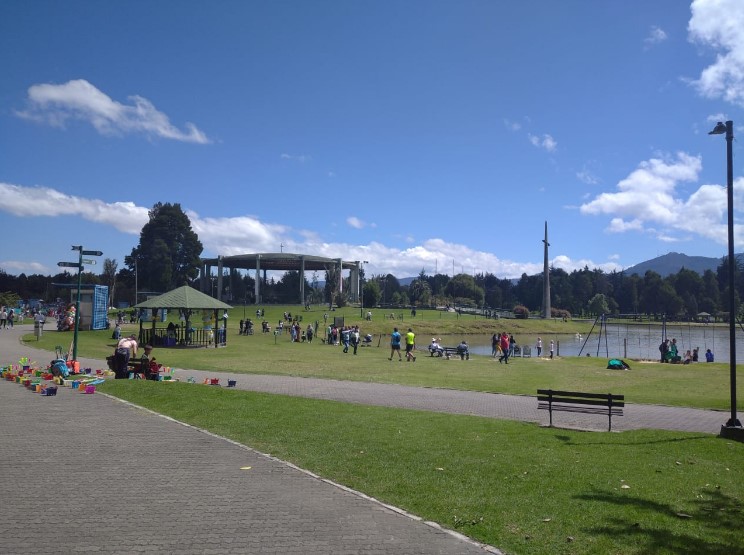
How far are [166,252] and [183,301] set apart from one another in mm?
63896

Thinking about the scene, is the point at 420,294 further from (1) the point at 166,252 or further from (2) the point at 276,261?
(1) the point at 166,252

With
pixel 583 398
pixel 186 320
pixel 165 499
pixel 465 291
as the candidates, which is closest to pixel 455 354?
pixel 186 320

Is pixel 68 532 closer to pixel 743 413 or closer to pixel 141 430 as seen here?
pixel 141 430

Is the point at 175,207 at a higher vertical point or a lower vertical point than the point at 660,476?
higher

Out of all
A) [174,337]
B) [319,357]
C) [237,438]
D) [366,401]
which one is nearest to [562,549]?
[237,438]

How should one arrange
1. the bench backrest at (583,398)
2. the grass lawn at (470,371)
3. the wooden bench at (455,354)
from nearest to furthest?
the bench backrest at (583,398), the grass lawn at (470,371), the wooden bench at (455,354)

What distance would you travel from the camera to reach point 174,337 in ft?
105

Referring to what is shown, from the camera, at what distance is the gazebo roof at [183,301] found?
102ft

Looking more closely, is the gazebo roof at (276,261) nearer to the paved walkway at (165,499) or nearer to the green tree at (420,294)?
the green tree at (420,294)

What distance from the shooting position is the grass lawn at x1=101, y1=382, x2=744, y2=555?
5551 mm

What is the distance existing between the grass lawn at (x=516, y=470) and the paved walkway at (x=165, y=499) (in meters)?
0.49

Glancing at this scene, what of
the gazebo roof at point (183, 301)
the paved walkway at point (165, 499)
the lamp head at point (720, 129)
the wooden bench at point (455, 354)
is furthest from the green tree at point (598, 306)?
the paved walkway at point (165, 499)

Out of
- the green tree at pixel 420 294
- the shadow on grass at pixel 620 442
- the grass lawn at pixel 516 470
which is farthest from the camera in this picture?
the green tree at pixel 420 294

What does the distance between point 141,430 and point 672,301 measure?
133349 mm
